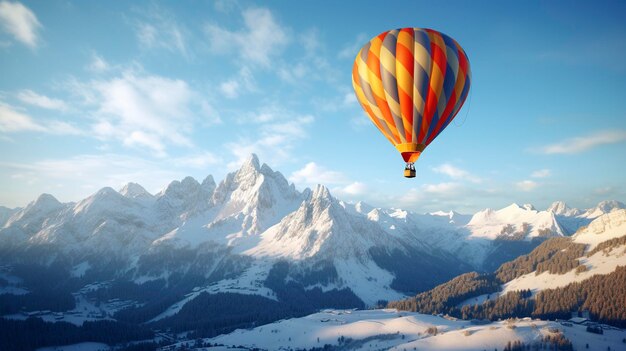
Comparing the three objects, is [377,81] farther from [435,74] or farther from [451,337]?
[451,337]

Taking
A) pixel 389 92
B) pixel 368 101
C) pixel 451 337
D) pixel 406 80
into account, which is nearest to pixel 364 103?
pixel 368 101

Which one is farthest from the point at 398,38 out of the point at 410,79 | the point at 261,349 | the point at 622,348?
the point at 261,349

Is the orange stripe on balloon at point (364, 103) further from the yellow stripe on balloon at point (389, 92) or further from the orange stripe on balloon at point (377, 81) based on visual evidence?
the yellow stripe on balloon at point (389, 92)

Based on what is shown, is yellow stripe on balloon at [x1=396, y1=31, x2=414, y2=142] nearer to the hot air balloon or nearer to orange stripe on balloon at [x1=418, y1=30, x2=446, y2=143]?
the hot air balloon

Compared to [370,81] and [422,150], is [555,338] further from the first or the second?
[370,81]

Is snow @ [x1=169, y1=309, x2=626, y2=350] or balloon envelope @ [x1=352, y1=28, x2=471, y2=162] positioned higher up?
balloon envelope @ [x1=352, y1=28, x2=471, y2=162]

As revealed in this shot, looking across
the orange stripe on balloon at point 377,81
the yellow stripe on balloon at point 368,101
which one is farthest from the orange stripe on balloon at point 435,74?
the yellow stripe on balloon at point 368,101

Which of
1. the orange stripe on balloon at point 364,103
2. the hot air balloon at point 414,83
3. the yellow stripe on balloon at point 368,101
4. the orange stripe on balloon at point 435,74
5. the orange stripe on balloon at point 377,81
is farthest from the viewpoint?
the orange stripe on balloon at point 364,103

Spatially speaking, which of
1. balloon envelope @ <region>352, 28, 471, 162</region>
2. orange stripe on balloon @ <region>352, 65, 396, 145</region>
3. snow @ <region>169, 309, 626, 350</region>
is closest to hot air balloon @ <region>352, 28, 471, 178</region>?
balloon envelope @ <region>352, 28, 471, 162</region>
